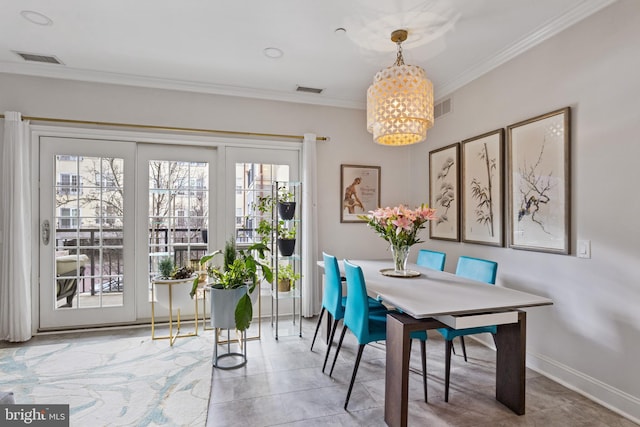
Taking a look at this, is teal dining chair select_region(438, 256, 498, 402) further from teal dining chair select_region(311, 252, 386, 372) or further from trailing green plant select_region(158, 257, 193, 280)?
trailing green plant select_region(158, 257, 193, 280)

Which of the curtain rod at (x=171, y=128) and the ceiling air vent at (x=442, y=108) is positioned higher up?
the ceiling air vent at (x=442, y=108)

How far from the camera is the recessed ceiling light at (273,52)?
283cm

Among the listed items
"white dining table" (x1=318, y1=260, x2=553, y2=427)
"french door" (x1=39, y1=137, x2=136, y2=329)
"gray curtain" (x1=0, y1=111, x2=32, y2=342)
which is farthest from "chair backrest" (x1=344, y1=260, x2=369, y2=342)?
"gray curtain" (x1=0, y1=111, x2=32, y2=342)

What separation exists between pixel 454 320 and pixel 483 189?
5.74 ft

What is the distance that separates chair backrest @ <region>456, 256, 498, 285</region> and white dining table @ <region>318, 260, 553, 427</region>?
249 millimetres

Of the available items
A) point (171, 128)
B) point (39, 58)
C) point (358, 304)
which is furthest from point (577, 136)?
point (39, 58)

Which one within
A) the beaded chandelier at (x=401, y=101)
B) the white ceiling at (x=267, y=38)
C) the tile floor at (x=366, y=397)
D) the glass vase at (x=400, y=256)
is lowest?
the tile floor at (x=366, y=397)

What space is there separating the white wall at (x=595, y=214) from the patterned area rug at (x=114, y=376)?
8.37 ft

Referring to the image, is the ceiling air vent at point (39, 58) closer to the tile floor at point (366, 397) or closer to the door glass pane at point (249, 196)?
the door glass pane at point (249, 196)

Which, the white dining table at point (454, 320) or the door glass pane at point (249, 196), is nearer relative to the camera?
the white dining table at point (454, 320)

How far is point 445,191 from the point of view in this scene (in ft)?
11.8

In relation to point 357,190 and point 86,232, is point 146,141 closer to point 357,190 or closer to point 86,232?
point 86,232

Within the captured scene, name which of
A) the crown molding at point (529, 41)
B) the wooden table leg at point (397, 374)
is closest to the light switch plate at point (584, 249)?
the wooden table leg at point (397, 374)

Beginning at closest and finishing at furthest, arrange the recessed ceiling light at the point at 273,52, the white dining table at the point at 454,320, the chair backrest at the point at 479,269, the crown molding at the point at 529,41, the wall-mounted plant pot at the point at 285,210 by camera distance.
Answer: the white dining table at the point at 454,320
the crown molding at the point at 529,41
the chair backrest at the point at 479,269
the recessed ceiling light at the point at 273,52
the wall-mounted plant pot at the point at 285,210
